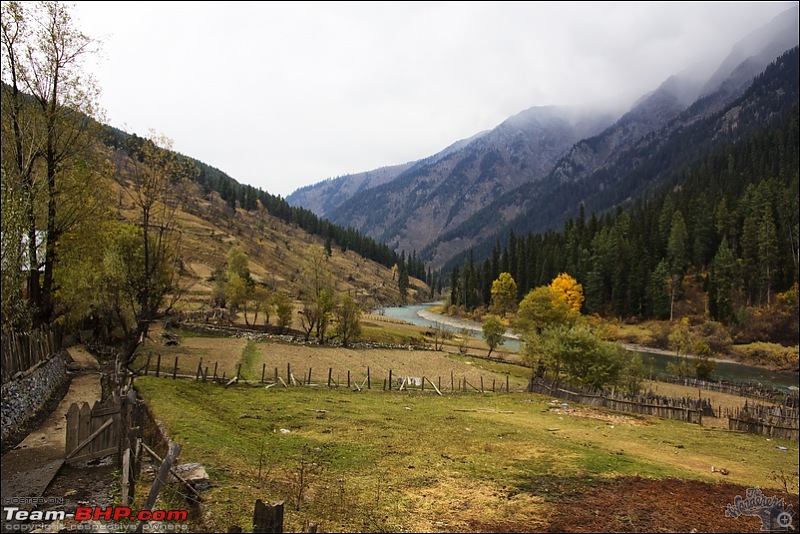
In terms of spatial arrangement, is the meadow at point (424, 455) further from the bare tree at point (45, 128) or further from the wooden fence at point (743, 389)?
the wooden fence at point (743, 389)


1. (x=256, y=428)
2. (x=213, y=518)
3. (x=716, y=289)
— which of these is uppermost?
(x=716, y=289)

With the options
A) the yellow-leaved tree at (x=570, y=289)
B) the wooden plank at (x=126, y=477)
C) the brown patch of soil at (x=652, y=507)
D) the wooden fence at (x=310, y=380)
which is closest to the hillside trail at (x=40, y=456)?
the wooden plank at (x=126, y=477)

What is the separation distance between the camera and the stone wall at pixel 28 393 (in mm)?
17219

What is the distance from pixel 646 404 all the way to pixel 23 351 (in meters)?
40.4

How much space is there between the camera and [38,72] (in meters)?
23.2

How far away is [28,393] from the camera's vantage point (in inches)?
780

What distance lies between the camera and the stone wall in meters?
17.2

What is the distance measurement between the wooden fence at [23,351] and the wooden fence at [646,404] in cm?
3829

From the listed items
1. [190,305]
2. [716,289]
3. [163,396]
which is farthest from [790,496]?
[716,289]

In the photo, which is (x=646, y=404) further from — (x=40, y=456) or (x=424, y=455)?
(x=40, y=456)

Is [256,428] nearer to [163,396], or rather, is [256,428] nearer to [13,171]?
[163,396]

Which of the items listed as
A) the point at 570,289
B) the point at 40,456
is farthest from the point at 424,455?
the point at 570,289

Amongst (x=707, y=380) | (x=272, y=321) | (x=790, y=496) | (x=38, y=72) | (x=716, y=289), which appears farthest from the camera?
(x=716, y=289)

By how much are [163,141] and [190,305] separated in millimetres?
65399
